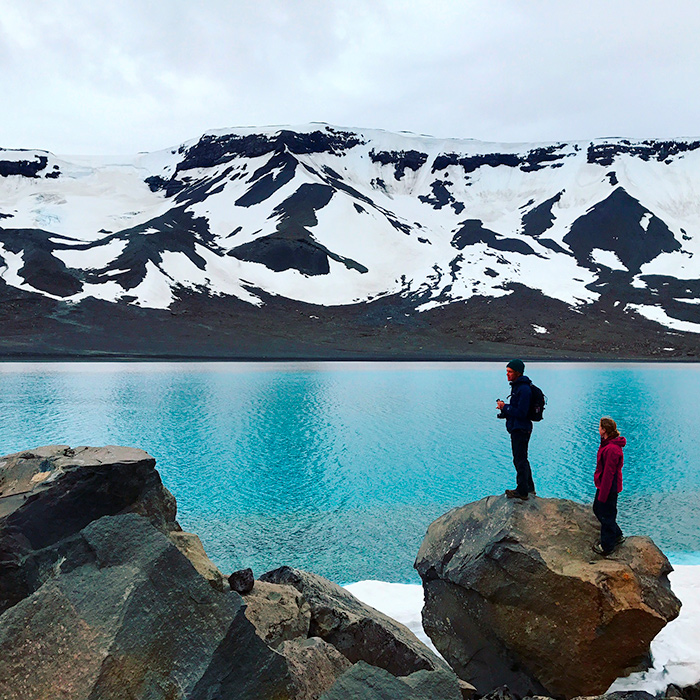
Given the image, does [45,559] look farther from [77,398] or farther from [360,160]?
[360,160]

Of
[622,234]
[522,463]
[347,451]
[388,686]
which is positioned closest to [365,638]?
[388,686]

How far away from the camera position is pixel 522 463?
6699mm

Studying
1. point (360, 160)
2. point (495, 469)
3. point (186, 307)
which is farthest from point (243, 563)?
point (360, 160)

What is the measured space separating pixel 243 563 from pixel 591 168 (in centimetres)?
15619

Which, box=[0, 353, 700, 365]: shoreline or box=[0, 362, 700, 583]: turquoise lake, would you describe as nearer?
box=[0, 362, 700, 583]: turquoise lake

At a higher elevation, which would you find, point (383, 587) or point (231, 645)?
point (231, 645)

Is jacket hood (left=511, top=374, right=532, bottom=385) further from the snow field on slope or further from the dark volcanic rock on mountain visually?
the dark volcanic rock on mountain

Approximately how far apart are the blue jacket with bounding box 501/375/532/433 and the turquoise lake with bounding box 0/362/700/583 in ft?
13.5

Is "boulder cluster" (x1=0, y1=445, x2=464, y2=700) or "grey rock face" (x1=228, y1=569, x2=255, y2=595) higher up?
"boulder cluster" (x1=0, y1=445, x2=464, y2=700)

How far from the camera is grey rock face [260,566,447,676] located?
16.6ft

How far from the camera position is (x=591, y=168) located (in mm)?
143750

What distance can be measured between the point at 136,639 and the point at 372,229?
369 feet

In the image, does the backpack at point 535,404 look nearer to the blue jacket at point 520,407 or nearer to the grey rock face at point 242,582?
the blue jacket at point 520,407

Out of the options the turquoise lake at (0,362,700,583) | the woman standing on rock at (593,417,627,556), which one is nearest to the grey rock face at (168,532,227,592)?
the woman standing on rock at (593,417,627,556)
